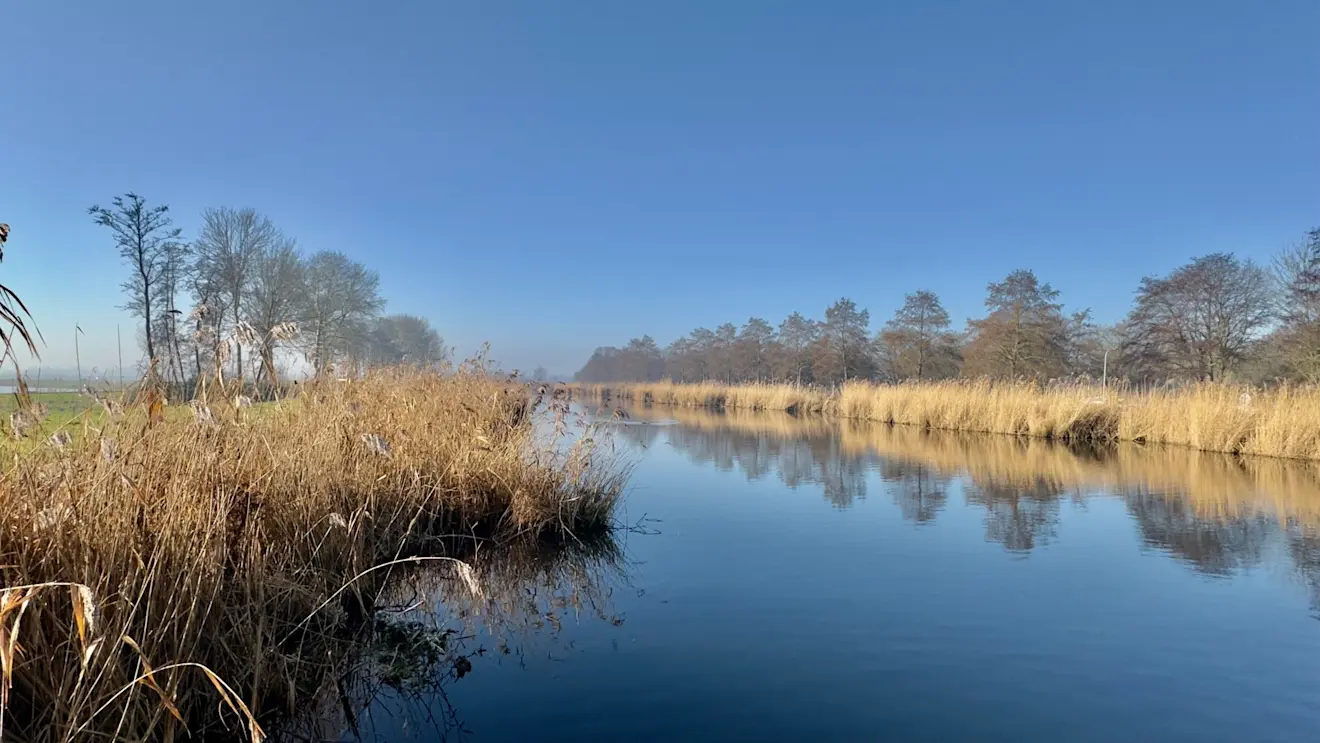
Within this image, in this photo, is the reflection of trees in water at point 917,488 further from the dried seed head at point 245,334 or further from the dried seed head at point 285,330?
the dried seed head at point 245,334

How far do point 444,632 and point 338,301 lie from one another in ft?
88.5

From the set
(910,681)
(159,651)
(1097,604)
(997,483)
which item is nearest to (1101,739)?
(910,681)

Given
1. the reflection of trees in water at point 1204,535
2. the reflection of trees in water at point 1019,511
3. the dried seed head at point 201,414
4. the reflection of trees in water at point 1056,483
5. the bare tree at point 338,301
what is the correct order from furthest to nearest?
the bare tree at point 338,301
the reflection of trees in water at point 1019,511
the reflection of trees in water at point 1056,483
the reflection of trees in water at point 1204,535
the dried seed head at point 201,414

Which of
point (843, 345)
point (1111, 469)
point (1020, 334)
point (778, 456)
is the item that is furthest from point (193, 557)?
point (843, 345)

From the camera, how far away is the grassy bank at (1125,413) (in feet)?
31.2

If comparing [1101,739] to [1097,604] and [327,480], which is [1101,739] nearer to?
[1097,604]

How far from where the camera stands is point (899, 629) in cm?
337

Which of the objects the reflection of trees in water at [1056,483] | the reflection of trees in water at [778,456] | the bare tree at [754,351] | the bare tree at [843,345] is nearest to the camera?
the reflection of trees in water at [1056,483]

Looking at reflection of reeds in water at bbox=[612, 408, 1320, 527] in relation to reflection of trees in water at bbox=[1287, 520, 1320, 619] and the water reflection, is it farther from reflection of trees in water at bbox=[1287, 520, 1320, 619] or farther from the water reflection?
reflection of trees in water at bbox=[1287, 520, 1320, 619]

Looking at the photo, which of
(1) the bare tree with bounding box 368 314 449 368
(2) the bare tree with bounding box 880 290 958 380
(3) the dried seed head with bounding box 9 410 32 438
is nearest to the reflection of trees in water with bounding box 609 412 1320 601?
(3) the dried seed head with bounding box 9 410 32 438

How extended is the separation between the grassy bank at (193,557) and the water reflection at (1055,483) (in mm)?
4563

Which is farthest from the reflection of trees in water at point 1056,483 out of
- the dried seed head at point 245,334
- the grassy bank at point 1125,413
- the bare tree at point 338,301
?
the bare tree at point 338,301

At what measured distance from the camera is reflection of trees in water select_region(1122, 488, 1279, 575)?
4.54 m

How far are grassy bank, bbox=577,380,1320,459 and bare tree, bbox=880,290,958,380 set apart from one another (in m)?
8.18
